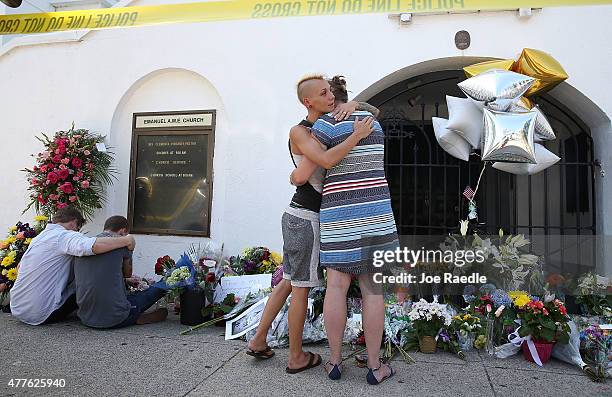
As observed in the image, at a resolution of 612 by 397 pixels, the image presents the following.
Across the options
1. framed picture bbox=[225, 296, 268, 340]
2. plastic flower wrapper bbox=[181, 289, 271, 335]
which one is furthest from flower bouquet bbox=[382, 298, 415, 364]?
plastic flower wrapper bbox=[181, 289, 271, 335]

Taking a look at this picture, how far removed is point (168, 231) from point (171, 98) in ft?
5.58

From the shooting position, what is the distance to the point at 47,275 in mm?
4152

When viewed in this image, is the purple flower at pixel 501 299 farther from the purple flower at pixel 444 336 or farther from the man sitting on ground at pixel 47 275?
the man sitting on ground at pixel 47 275

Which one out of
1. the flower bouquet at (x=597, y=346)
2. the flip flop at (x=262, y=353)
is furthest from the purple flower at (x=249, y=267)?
the flower bouquet at (x=597, y=346)

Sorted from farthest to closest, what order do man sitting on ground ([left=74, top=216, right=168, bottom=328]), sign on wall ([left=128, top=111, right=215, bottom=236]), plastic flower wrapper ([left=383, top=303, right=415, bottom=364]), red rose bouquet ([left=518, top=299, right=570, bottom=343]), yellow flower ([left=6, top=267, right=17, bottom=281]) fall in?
sign on wall ([left=128, top=111, right=215, bottom=236]) < yellow flower ([left=6, top=267, right=17, bottom=281]) < man sitting on ground ([left=74, top=216, right=168, bottom=328]) < plastic flower wrapper ([left=383, top=303, right=415, bottom=364]) < red rose bouquet ([left=518, top=299, right=570, bottom=343])

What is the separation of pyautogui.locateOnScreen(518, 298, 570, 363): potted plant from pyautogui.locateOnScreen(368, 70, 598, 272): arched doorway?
5.23ft

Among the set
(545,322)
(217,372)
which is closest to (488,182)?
(545,322)

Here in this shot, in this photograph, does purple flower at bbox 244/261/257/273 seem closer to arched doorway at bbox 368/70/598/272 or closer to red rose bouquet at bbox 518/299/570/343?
arched doorway at bbox 368/70/598/272

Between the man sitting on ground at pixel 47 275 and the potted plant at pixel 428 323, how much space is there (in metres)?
2.55

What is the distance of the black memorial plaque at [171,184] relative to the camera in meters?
5.69

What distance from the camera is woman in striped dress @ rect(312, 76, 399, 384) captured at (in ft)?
9.18

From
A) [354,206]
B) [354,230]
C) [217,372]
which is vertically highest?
[354,206]

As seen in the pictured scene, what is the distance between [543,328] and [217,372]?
2355 mm

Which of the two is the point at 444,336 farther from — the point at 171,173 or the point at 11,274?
the point at 11,274
